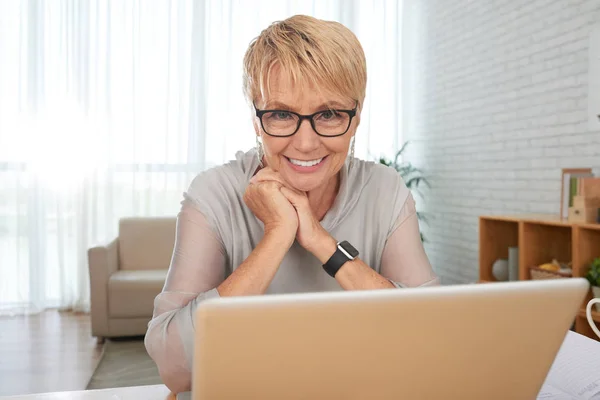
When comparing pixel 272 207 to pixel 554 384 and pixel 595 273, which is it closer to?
pixel 554 384

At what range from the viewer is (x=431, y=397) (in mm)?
617

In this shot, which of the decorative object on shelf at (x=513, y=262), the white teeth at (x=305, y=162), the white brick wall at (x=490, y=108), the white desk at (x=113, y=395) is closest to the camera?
the white desk at (x=113, y=395)

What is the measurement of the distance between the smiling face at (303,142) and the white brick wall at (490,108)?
2.71 metres

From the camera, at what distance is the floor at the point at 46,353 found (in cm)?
310

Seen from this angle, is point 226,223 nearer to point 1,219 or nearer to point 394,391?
point 394,391

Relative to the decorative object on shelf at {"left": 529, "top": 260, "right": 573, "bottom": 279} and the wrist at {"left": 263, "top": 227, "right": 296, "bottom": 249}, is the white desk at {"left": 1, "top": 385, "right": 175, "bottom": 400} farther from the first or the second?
the decorative object on shelf at {"left": 529, "top": 260, "right": 573, "bottom": 279}

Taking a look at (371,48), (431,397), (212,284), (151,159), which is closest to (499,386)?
(431,397)

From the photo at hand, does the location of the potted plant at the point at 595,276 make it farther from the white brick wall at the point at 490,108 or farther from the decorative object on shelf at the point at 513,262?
the white brick wall at the point at 490,108

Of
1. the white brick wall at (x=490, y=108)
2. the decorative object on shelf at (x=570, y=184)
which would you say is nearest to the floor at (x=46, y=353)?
the decorative object on shelf at (x=570, y=184)

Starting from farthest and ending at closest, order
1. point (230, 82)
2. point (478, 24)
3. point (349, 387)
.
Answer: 1. point (230, 82)
2. point (478, 24)
3. point (349, 387)

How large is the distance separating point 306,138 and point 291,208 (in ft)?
0.51

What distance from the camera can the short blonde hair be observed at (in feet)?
3.67

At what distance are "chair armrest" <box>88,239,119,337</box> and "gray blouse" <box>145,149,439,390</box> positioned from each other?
9.71 feet

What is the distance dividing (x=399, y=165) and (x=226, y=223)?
168 inches
